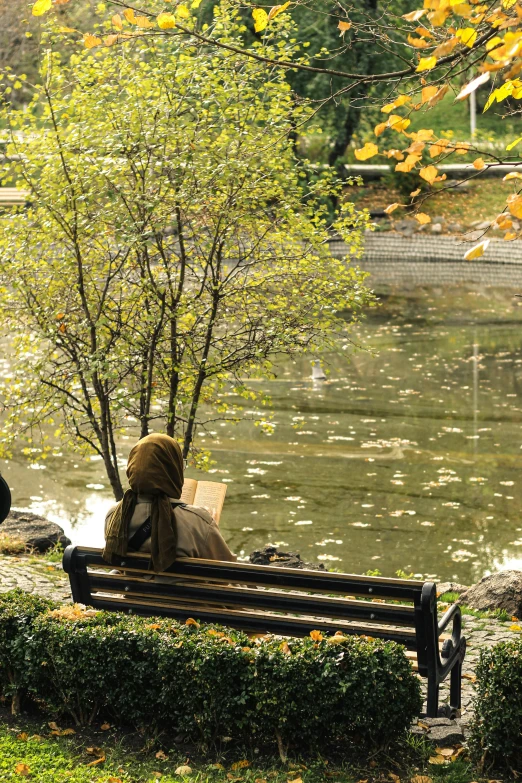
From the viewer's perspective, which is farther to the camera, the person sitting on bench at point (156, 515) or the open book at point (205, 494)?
the open book at point (205, 494)

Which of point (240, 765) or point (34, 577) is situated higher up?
point (34, 577)

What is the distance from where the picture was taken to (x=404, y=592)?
4.69 meters

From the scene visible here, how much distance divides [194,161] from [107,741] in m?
5.02

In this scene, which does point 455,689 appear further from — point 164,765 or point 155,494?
point 155,494

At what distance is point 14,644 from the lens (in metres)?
5.03

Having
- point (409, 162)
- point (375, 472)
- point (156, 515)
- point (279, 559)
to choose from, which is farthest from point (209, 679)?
point (375, 472)

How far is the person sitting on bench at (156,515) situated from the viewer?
5203 mm

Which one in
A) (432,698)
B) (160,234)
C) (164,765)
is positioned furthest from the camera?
(160,234)

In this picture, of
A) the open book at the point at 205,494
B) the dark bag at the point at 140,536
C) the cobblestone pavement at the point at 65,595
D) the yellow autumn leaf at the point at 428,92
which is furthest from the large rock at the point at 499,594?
the yellow autumn leaf at the point at 428,92

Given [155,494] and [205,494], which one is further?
[205,494]

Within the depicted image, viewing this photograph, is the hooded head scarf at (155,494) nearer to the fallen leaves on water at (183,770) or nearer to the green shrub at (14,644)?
the green shrub at (14,644)

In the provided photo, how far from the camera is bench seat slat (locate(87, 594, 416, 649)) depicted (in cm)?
482

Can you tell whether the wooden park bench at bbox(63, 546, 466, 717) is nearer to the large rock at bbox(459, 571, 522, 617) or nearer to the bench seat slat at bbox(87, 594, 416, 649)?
the bench seat slat at bbox(87, 594, 416, 649)

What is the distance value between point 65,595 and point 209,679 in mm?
3405
